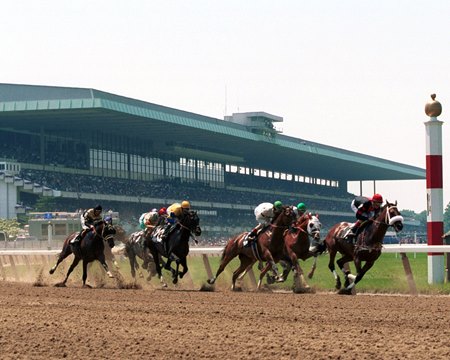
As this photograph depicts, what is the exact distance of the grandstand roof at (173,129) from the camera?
61438 millimetres

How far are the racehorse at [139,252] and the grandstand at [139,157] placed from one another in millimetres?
38472

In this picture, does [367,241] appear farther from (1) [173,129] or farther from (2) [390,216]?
(1) [173,129]

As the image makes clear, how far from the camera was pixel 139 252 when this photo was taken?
69.3ft

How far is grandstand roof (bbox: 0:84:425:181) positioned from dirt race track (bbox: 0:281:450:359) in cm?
4783

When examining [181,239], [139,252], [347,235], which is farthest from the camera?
[139,252]

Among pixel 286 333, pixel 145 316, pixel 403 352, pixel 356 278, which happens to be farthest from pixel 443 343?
pixel 356 278

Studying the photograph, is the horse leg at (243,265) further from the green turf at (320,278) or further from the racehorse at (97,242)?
the racehorse at (97,242)

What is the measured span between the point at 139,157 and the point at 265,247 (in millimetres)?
58590

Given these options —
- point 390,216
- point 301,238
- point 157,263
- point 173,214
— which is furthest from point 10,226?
point 390,216

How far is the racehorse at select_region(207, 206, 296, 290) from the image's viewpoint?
16438 mm

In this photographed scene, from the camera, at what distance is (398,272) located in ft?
60.1

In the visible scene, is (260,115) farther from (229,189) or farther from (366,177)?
(366,177)

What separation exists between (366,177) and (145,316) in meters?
103

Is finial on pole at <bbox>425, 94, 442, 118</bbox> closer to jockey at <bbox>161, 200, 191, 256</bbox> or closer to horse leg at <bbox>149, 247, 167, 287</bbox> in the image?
jockey at <bbox>161, 200, 191, 256</bbox>
